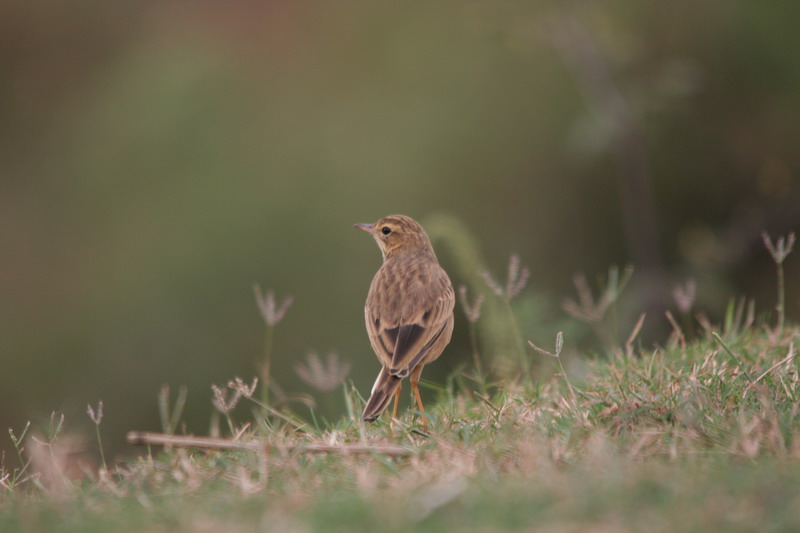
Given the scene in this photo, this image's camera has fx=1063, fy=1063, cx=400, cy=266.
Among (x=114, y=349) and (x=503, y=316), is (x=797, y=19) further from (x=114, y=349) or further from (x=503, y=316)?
(x=114, y=349)

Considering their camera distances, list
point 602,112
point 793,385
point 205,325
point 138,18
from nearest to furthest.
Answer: point 793,385 → point 602,112 → point 205,325 → point 138,18

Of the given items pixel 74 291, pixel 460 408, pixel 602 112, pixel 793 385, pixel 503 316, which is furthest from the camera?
pixel 74 291

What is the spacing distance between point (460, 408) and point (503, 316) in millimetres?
1979

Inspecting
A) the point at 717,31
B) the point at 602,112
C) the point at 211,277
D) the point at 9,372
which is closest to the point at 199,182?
the point at 211,277

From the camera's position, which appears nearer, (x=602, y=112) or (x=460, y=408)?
(x=460, y=408)

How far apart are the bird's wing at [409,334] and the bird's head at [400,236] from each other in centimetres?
104

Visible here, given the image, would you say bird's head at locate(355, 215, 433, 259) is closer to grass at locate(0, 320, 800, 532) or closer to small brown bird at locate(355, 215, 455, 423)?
small brown bird at locate(355, 215, 455, 423)

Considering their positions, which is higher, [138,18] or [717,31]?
[138,18]

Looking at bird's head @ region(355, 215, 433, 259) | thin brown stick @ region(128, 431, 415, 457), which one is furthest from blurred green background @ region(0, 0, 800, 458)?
thin brown stick @ region(128, 431, 415, 457)

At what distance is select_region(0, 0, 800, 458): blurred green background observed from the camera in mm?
12023

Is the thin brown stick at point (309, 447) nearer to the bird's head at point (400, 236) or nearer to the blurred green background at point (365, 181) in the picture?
the bird's head at point (400, 236)

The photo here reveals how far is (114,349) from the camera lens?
1371cm

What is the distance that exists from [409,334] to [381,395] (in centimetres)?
66

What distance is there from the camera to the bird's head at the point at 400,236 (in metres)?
7.29
